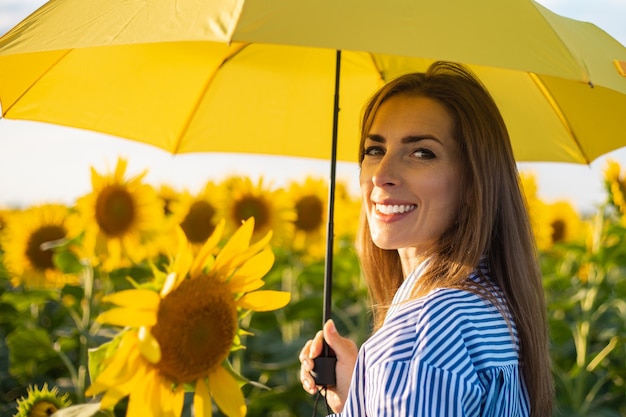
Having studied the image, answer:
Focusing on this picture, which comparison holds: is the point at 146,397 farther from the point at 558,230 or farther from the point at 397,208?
the point at 558,230

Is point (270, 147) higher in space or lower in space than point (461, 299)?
higher

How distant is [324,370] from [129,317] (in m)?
0.73

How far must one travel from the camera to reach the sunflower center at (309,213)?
4977mm

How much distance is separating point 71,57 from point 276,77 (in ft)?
2.26

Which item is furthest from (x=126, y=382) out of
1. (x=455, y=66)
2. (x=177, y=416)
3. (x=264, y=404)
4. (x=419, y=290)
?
(x=264, y=404)

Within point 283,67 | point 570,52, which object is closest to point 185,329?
point 570,52

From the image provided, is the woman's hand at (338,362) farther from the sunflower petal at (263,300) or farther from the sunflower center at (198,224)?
the sunflower center at (198,224)

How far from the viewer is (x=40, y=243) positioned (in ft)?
13.7

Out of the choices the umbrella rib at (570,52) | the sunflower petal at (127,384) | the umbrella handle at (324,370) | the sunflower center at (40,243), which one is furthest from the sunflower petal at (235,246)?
the sunflower center at (40,243)

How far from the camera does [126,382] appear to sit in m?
1.83

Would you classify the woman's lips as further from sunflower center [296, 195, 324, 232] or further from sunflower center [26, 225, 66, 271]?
sunflower center [296, 195, 324, 232]

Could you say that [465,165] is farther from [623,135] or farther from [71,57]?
[71,57]

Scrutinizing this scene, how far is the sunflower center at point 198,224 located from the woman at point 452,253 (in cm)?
208

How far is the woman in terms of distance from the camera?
1.77 metres
